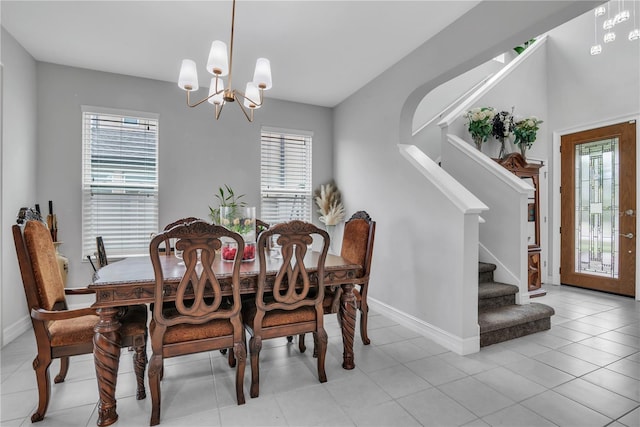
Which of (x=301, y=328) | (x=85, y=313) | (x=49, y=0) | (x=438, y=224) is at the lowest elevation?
(x=301, y=328)

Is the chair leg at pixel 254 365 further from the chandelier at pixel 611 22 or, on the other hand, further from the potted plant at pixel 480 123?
the chandelier at pixel 611 22

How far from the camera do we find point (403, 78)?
3.47 metres

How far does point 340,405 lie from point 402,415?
38 cm

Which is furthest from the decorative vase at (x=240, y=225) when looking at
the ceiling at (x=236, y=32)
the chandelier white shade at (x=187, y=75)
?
the ceiling at (x=236, y=32)

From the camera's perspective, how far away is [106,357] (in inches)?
69.4

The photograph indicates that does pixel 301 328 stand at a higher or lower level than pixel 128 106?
lower

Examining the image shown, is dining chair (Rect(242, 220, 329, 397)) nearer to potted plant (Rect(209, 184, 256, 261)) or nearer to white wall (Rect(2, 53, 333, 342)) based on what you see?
potted plant (Rect(209, 184, 256, 261))

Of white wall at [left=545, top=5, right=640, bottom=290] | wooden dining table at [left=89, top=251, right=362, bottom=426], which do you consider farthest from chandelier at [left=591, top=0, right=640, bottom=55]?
wooden dining table at [left=89, top=251, right=362, bottom=426]

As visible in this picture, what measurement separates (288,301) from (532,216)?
438 centimetres

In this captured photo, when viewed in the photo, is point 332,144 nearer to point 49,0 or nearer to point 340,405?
point 49,0

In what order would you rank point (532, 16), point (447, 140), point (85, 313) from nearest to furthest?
point (85, 313) → point (532, 16) → point (447, 140)

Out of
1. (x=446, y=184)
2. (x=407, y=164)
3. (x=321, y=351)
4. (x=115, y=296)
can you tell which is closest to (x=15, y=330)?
(x=115, y=296)

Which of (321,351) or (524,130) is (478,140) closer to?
(524,130)

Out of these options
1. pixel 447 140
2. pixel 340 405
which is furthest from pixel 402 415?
pixel 447 140
